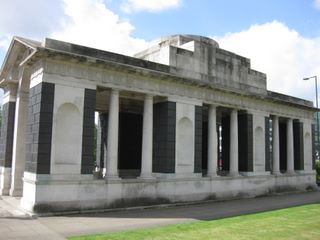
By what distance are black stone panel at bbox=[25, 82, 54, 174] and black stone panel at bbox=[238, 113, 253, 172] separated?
53.1ft

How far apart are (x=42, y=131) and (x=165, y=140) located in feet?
26.0

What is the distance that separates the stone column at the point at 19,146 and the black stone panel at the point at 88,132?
5.59 meters

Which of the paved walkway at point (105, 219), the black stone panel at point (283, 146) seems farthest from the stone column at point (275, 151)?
the paved walkway at point (105, 219)

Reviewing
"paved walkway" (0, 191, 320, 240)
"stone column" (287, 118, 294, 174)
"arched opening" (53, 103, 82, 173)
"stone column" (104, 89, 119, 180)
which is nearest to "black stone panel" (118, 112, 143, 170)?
"paved walkway" (0, 191, 320, 240)

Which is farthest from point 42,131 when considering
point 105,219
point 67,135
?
point 105,219

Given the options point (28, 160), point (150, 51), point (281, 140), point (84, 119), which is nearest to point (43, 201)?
point (28, 160)

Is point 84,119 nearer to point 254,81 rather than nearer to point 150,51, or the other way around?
point 150,51

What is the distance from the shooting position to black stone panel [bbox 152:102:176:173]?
23797 mm

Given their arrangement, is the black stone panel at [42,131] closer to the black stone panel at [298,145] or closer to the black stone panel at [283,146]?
the black stone panel at [283,146]

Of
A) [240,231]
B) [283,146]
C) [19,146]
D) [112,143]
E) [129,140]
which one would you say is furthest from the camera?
[283,146]

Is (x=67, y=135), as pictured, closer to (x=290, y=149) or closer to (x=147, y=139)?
(x=147, y=139)

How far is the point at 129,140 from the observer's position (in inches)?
1233

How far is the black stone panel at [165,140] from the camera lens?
2380 centimetres

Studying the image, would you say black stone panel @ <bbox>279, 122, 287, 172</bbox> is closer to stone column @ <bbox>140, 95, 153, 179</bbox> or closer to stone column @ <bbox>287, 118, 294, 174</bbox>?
stone column @ <bbox>287, 118, 294, 174</bbox>
